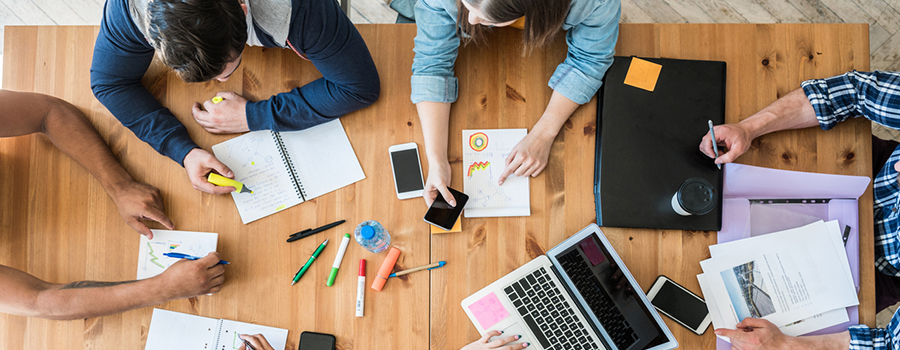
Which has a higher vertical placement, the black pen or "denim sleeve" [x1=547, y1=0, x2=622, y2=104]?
"denim sleeve" [x1=547, y1=0, x2=622, y2=104]

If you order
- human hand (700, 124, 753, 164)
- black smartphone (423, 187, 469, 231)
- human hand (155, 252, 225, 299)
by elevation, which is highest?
human hand (700, 124, 753, 164)

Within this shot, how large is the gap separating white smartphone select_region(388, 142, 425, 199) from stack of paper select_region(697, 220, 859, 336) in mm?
723

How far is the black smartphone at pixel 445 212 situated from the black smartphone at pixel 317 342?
374 millimetres

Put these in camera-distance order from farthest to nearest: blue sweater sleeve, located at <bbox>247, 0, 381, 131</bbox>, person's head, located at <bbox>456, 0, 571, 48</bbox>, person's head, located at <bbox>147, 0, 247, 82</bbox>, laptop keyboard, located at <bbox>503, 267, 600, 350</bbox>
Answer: laptop keyboard, located at <bbox>503, 267, 600, 350</bbox>
blue sweater sleeve, located at <bbox>247, 0, 381, 131</bbox>
person's head, located at <bbox>456, 0, 571, 48</bbox>
person's head, located at <bbox>147, 0, 247, 82</bbox>

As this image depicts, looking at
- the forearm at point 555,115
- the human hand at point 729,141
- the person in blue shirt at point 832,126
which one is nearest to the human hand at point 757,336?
the person in blue shirt at point 832,126

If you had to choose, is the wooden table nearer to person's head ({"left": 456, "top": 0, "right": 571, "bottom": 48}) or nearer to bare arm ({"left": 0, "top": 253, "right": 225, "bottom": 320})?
bare arm ({"left": 0, "top": 253, "right": 225, "bottom": 320})

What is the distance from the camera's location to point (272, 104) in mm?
1110

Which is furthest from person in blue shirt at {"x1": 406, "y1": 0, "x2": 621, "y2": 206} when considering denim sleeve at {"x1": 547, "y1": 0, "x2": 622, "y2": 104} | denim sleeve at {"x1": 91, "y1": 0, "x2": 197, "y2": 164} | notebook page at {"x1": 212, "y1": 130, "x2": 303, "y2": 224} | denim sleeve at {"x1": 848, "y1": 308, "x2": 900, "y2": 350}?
denim sleeve at {"x1": 848, "y1": 308, "x2": 900, "y2": 350}

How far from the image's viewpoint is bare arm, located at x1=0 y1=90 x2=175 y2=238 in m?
1.09

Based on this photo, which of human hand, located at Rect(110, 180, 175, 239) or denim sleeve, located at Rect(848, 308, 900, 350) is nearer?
denim sleeve, located at Rect(848, 308, 900, 350)

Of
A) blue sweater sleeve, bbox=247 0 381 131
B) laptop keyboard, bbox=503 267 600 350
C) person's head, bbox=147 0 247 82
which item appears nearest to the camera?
person's head, bbox=147 0 247 82

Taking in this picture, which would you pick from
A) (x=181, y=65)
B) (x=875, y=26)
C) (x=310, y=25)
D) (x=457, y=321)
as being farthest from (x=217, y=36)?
(x=875, y=26)

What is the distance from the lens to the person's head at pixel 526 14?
83 centimetres

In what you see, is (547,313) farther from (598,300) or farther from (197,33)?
(197,33)
